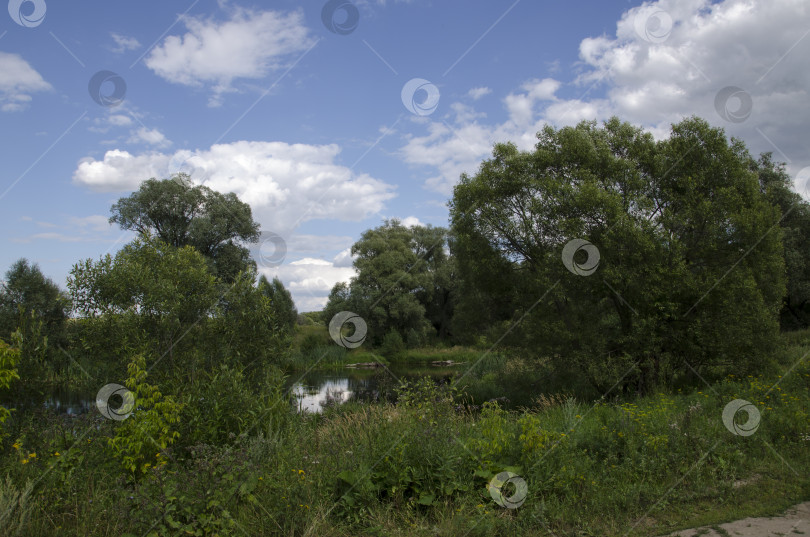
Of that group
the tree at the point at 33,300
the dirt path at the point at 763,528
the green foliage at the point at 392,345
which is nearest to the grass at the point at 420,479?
the dirt path at the point at 763,528

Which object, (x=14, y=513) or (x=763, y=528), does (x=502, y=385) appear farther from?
(x=14, y=513)

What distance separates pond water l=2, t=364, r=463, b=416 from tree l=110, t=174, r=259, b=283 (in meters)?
9.45

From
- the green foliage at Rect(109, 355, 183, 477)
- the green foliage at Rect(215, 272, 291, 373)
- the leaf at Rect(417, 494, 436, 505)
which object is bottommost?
the leaf at Rect(417, 494, 436, 505)

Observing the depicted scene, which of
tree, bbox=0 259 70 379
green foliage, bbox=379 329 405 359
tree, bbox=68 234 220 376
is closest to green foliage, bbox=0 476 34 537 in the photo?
tree, bbox=68 234 220 376

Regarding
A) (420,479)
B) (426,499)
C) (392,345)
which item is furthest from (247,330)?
(392,345)

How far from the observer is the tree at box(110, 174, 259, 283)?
3281cm

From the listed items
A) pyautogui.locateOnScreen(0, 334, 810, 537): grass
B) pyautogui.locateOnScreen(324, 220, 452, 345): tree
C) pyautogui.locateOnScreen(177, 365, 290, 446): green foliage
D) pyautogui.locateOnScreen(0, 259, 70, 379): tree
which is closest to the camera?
pyautogui.locateOnScreen(0, 334, 810, 537): grass

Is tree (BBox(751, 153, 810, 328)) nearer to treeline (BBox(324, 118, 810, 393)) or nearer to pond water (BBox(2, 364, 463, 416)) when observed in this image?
treeline (BBox(324, 118, 810, 393))

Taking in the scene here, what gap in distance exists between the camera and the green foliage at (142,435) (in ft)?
18.7

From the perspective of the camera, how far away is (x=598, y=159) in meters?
17.1

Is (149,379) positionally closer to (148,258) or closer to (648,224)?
(148,258)

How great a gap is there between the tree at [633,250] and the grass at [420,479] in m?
8.64

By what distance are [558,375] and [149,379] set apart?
12613 mm

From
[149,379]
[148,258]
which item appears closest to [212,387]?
[149,379]
